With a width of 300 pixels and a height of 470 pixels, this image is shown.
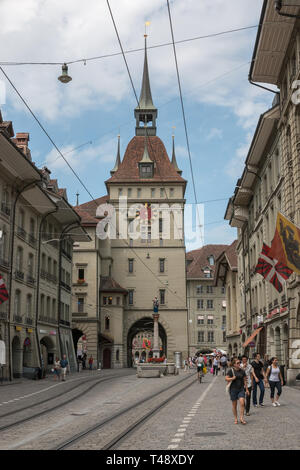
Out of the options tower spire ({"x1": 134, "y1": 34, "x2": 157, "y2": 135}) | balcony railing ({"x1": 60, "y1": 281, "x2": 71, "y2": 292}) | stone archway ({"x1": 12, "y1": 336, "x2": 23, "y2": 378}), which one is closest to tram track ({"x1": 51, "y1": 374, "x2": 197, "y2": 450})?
stone archway ({"x1": 12, "y1": 336, "x2": 23, "y2": 378})

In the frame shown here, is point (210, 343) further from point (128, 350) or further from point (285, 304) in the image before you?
point (285, 304)

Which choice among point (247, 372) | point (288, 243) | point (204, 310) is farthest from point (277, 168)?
point (204, 310)

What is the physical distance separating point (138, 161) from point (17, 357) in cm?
5339

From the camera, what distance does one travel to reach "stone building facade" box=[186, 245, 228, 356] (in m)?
90.8

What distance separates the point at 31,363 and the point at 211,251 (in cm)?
6508

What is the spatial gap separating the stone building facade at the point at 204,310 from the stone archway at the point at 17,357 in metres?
54.8

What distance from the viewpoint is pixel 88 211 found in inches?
3054

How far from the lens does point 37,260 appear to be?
135 ft

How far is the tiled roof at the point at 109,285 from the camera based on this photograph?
240ft

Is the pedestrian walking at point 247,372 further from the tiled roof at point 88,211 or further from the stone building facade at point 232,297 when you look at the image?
the tiled roof at point 88,211

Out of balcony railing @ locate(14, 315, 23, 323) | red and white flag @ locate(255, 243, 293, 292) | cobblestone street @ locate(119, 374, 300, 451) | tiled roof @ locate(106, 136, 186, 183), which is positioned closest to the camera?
cobblestone street @ locate(119, 374, 300, 451)

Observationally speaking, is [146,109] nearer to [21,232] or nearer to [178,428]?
[21,232]

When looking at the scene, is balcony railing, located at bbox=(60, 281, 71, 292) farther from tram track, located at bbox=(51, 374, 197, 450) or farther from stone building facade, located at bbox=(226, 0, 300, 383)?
tram track, located at bbox=(51, 374, 197, 450)
